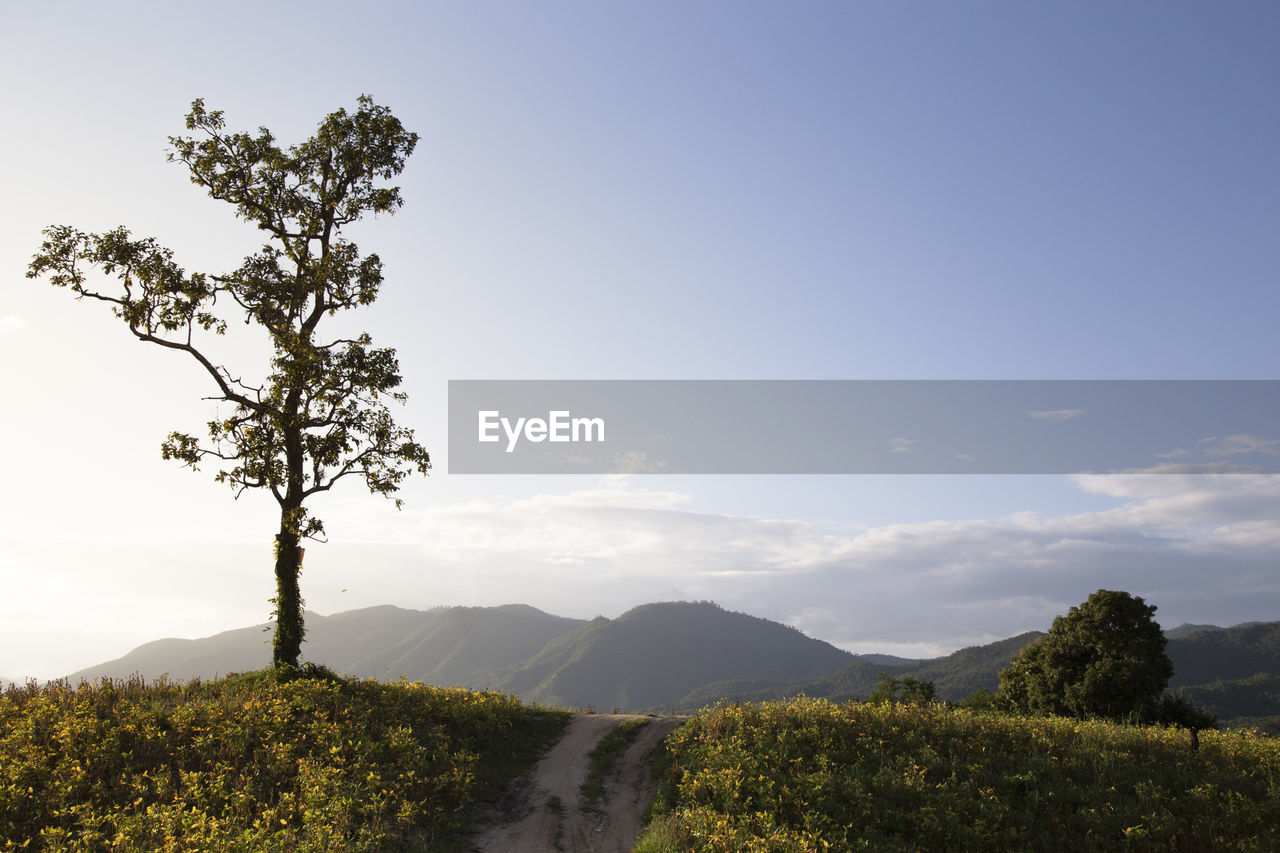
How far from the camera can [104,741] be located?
17.4 metres

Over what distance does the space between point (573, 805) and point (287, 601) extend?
1388 cm

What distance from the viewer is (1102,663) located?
4144 centimetres

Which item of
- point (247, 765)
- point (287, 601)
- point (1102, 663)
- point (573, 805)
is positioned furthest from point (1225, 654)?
point (247, 765)

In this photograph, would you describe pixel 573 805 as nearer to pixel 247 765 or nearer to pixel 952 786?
pixel 247 765

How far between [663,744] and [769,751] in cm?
494

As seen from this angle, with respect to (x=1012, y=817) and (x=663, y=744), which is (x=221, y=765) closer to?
(x=663, y=744)

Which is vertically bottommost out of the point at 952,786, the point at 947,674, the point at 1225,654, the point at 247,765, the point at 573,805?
the point at 947,674

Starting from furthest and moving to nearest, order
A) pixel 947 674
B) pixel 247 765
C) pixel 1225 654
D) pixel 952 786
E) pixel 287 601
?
pixel 947 674 → pixel 1225 654 → pixel 287 601 → pixel 247 765 → pixel 952 786

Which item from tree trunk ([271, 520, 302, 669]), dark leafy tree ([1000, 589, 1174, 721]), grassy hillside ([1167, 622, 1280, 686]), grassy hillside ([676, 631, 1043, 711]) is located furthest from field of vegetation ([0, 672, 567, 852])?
grassy hillside ([1167, 622, 1280, 686])

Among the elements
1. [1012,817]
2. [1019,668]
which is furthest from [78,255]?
[1019,668]

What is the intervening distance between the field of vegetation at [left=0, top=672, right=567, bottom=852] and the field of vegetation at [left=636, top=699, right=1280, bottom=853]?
546cm

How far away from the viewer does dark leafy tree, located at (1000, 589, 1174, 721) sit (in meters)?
40.4

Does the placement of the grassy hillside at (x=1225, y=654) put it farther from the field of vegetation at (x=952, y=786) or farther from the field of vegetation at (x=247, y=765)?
the field of vegetation at (x=247, y=765)

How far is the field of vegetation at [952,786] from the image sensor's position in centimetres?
1453
